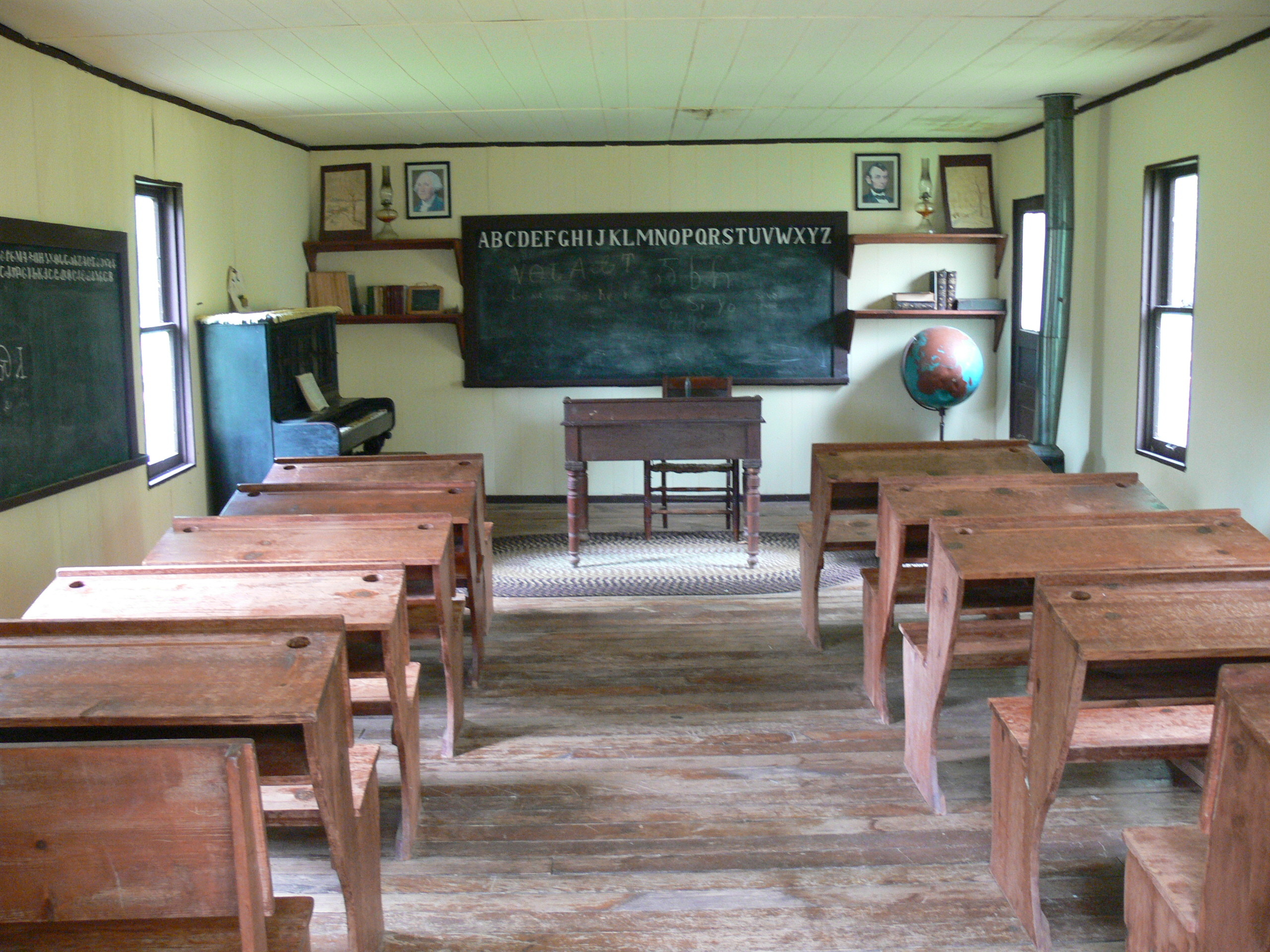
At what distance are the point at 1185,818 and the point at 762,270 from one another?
510cm

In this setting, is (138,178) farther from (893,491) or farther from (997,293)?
(997,293)

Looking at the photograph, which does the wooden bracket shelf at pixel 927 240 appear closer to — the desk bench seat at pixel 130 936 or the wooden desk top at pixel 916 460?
the wooden desk top at pixel 916 460

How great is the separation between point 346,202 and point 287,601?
5.34 m

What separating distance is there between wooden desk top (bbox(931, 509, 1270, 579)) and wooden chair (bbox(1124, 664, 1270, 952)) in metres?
1.06

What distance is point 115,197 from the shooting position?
4.90 meters

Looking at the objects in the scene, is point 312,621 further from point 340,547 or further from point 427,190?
point 427,190

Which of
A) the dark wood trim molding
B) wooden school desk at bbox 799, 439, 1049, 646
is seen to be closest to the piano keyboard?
the dark wood trim molding

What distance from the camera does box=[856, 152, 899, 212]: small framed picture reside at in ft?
24.6

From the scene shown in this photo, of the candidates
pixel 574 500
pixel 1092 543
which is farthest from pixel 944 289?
pixel 1092 543

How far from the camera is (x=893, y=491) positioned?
3.76 meters

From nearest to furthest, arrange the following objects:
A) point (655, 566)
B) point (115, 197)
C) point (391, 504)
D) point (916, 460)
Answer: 1. point (391, 504)
2. point (916, 460)
3. point (115, 197)
4. point (655, 566)

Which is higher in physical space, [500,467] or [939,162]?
[939,162]

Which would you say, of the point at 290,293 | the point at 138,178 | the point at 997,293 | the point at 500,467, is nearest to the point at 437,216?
the point at 290,293

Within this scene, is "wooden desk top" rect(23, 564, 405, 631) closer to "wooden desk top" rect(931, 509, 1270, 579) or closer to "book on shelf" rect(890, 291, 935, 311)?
"wooden desk top" rect(931, 509, 1270, 579)
